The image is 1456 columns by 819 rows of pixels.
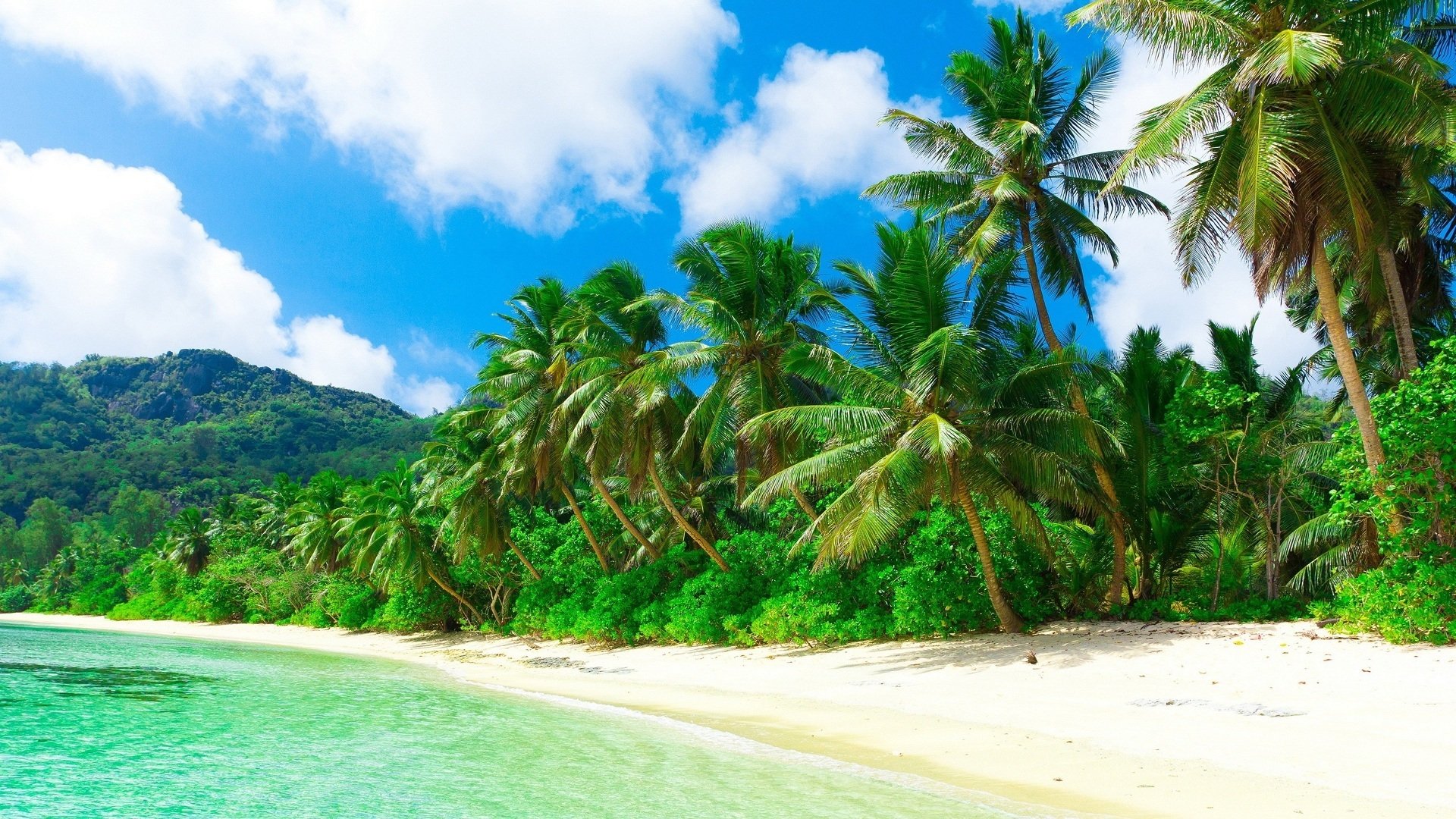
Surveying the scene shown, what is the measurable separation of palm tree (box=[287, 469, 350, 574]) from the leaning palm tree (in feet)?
97.7

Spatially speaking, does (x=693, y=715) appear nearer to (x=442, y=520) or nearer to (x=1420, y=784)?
(x=1420, y=784)

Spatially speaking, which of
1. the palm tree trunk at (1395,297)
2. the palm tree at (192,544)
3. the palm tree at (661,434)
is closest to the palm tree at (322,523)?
the palm tree at (192,544)

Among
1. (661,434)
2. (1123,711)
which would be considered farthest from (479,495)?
(1123,711)

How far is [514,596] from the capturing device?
3164 cm

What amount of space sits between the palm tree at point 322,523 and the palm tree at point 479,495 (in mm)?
10620

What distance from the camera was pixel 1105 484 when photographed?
16500 millimetres

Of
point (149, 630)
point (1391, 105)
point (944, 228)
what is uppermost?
point (944, 228)

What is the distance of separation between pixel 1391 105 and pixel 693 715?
1313 centimetres

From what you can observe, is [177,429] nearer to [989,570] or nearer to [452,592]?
[452,592]

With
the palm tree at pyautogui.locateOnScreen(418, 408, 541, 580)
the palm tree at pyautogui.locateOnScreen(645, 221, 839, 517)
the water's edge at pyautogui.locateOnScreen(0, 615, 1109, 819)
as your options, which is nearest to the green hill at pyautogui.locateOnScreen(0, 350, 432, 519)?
the palm tree at pyautogui.locateOnScreen(418, 408, 541, 580)

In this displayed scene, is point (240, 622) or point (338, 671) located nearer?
point (338, 671)

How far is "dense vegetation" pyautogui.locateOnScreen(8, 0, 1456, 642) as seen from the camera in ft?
40.9

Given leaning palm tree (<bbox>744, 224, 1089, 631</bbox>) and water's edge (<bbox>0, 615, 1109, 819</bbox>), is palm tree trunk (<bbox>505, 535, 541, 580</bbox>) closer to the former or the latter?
water's edge (<bbox>0, 615, 1109, 819</bbox>)

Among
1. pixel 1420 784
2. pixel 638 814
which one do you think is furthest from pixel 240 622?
pixel 1420 784
